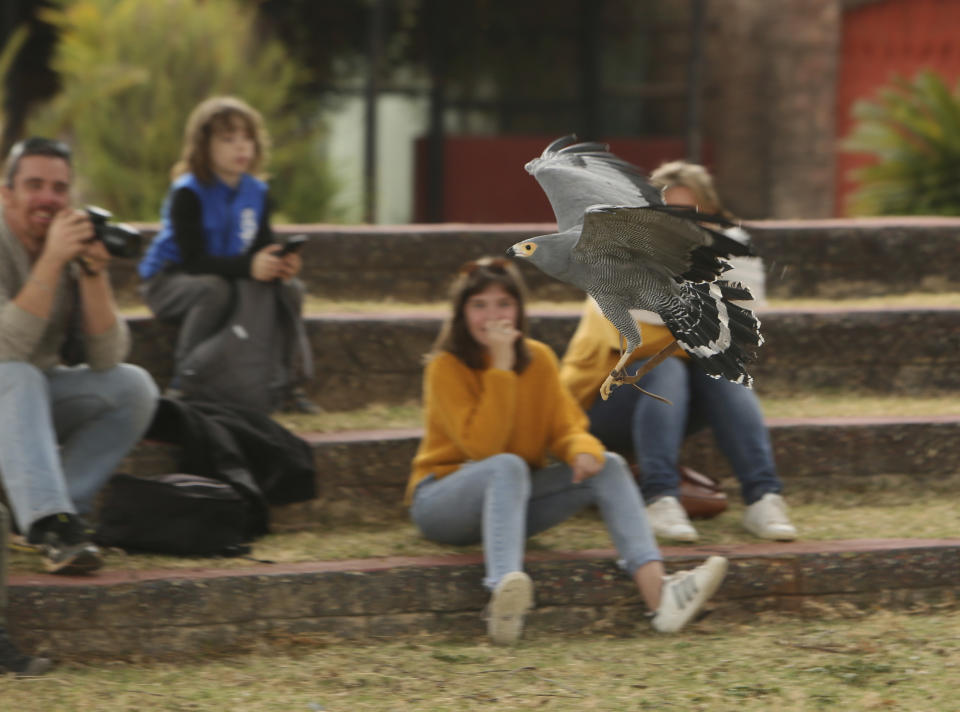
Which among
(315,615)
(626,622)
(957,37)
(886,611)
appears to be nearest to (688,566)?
(626,622)

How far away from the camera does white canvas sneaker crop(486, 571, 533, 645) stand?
10.2 ft

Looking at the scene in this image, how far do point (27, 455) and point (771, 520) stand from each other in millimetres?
2004

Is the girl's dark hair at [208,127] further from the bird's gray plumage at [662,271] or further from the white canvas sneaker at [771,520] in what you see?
the bird's gray plumage at [662,271]

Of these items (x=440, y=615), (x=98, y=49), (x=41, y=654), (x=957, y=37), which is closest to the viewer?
(x=41, y=654)

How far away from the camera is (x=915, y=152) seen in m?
6.59

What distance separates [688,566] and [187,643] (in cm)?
132

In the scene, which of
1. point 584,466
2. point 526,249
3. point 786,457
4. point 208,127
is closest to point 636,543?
point 584,466

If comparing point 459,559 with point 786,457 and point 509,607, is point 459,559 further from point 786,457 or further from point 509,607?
point 786,457

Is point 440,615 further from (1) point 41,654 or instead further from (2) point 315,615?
(1) point 41,654

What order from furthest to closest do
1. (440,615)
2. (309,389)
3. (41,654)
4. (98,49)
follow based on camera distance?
(98,49), (309,389), (440,615), (41,654)

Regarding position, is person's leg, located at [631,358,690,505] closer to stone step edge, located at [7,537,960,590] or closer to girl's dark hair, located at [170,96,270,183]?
stone step edge, located at [7,537,960,590]

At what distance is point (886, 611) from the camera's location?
11.5ft

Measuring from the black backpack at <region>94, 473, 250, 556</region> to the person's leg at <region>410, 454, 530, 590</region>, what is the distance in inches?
20.6

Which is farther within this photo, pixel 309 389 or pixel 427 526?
pixel 309 389
